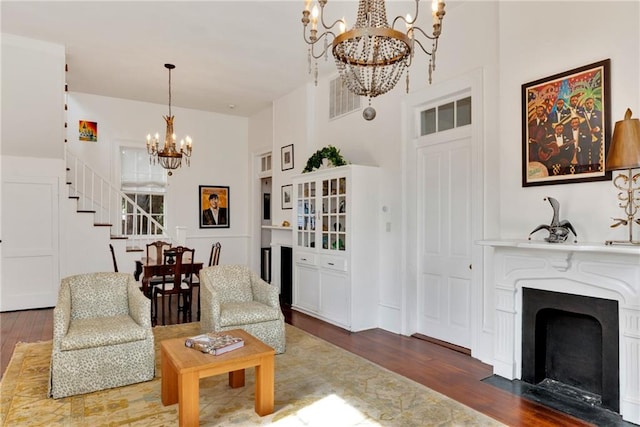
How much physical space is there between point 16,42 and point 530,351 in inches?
252

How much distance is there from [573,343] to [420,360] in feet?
4.31

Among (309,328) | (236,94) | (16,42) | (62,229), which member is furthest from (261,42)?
(62,229)

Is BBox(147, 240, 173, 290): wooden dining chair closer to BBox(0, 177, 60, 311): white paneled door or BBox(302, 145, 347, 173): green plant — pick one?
BBox(0, 177, 60, 311): white paneled door

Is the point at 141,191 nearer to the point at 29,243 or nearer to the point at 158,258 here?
the point at 29,243

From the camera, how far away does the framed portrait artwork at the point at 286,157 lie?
7.17 metres

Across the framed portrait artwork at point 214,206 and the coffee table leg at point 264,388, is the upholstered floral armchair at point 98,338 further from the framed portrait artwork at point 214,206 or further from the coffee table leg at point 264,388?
the framed portrait artwork at point 214,206

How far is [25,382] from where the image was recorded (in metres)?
3.38

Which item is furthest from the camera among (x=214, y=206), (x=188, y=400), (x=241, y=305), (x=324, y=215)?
(x=214, y=206)

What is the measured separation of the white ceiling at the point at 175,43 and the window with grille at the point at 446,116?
145 centimetres

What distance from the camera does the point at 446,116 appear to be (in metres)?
4.58

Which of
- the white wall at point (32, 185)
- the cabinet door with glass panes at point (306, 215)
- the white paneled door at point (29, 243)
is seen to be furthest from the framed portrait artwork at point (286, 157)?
the white paneled door at point (29, 243)

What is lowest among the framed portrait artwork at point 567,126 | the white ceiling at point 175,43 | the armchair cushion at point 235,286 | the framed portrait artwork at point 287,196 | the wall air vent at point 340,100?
the armchair cushion at point 235,286

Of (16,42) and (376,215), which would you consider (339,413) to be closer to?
(376,215)

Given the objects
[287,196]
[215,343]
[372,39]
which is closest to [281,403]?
[215,343]
